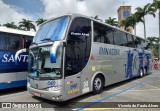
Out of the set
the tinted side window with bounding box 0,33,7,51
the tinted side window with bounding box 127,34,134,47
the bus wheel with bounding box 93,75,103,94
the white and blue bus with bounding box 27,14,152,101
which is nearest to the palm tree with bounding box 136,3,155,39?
the tinted side window with bounding box 127,34,134,47

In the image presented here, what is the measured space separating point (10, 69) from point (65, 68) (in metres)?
3.79

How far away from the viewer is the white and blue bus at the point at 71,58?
6.62 m

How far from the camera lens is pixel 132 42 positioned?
43.4 feet

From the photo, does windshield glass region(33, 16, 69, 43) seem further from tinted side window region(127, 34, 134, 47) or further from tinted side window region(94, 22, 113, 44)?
tinted side window region(127, 34, 134, 47)

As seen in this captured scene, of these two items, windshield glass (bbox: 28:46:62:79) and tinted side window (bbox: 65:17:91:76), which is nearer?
windshield glass (bbox: 28:46:62:79)

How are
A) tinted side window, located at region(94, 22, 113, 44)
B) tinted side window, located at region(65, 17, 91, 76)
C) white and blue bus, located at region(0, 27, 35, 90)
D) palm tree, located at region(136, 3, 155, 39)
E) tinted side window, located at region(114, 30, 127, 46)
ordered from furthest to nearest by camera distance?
palm tree, located at region(136, 3, 155, 39) < tinted side window, located at region(114, 30, 127, 46) < white and blue bus, located at region(0, 27, 35, 90) < tinted side window, located at region(94, 22, 113, 44) < tinted side window, located at region(65, 17, 91, 76)

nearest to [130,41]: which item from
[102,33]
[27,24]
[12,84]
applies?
[102,33]

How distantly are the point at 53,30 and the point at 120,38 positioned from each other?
5000 mm

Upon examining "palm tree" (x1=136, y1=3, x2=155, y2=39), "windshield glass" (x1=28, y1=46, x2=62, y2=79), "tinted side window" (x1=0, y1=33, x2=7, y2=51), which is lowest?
"windshield glass" (x1=28, y1=46, x2=62, y2=79)

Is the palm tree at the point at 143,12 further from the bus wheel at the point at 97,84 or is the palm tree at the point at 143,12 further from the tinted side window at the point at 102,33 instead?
the bus wheel at the point at 97,84

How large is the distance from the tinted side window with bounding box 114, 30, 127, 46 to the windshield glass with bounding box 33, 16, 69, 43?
400cm

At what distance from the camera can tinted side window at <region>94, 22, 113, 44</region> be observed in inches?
343

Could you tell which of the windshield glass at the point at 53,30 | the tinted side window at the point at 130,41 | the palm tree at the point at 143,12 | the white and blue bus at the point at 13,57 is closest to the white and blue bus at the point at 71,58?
the windshield glass at the point at 53,30

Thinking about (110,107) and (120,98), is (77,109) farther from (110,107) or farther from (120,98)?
(120,98)
